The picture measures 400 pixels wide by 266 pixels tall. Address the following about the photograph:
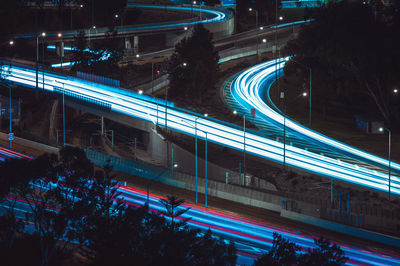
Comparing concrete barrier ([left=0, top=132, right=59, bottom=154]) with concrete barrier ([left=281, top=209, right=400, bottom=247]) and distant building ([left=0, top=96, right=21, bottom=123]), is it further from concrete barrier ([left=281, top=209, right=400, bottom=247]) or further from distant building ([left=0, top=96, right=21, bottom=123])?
concrete barrier ([left=281, top=209, right=400, bottom=247])

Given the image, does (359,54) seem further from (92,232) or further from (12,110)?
(92,232)

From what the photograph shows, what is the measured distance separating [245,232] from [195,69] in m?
51.8

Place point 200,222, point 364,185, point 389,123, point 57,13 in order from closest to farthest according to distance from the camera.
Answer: point 200,222 → point 364,185 → point 389,123 → point 57,13

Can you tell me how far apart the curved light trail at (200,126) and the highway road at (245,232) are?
862cm

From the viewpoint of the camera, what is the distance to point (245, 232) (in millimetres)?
46844

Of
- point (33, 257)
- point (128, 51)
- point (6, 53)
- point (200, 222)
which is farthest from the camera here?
point (128, 51)

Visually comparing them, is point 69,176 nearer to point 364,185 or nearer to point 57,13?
point 364,185

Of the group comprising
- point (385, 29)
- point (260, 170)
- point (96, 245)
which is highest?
point (385, 29)

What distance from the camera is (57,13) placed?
470 ft

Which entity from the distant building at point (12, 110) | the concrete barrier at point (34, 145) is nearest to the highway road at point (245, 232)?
the concrete barrier at point (34, 145)

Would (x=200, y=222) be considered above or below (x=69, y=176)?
below

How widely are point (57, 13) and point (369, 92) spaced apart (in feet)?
255

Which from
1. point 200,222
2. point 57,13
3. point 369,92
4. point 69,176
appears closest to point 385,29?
point 369,92

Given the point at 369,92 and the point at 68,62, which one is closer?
the point at 369,92
